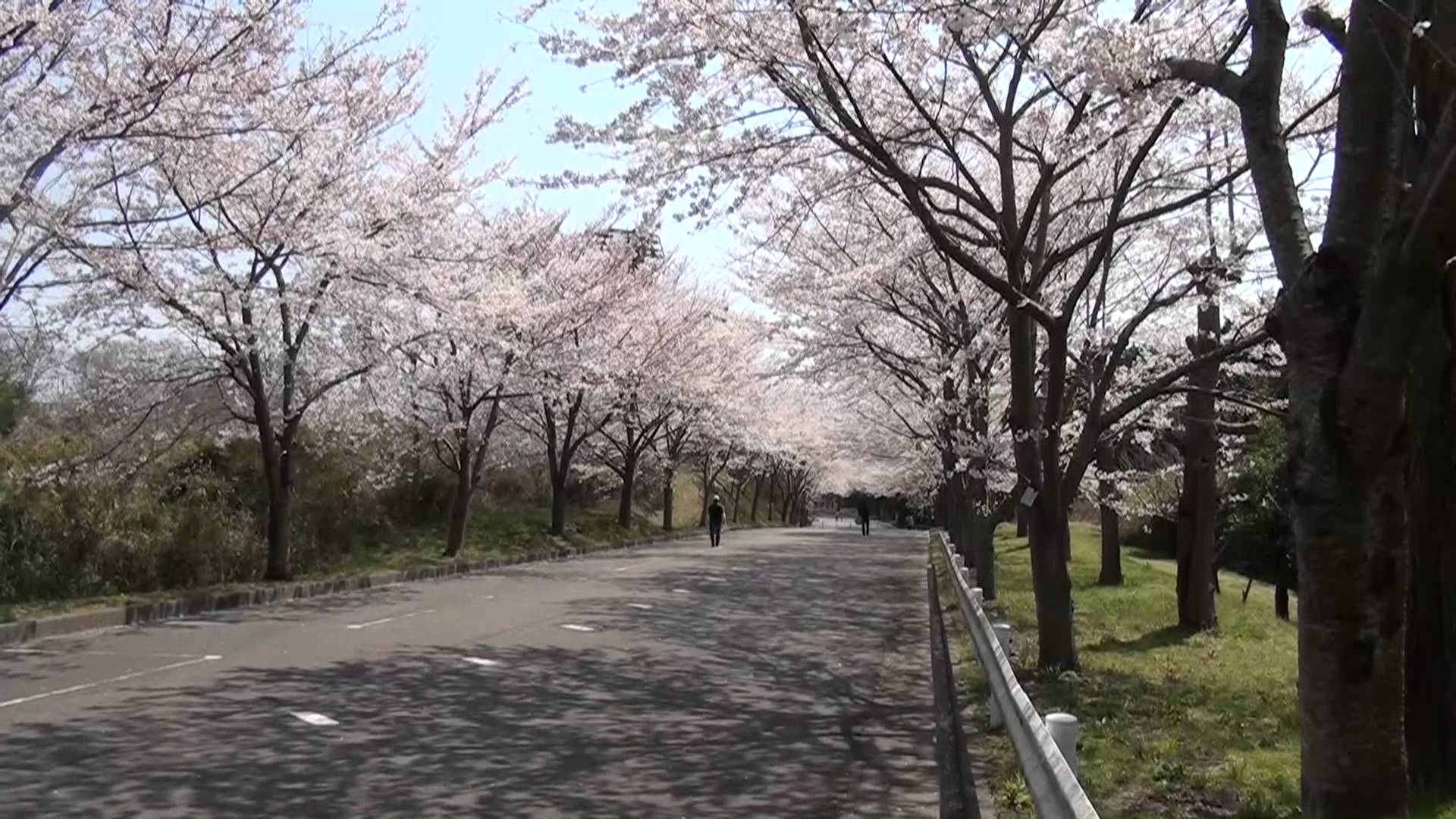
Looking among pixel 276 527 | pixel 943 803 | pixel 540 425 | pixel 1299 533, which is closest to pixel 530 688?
pixel 943 803

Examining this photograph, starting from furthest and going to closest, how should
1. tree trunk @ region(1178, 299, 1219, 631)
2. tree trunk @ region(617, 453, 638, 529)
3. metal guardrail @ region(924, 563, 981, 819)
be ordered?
tree trunk @ region(617, 453, 638, 529) → tree trunk @ region(1178, 299, 1219, 631) → metal guardrail @ region(924, 563, 981, 819)

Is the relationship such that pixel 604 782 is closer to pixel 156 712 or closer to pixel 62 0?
pixel 156 712

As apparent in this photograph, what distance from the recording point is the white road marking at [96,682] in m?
8.60

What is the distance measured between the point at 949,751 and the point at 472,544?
74.9 ft

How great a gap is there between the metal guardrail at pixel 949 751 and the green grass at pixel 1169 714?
0.15m

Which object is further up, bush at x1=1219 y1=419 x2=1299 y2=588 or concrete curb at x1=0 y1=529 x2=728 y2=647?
bush at x1=1219 y1=419 x2=1299 y2=588

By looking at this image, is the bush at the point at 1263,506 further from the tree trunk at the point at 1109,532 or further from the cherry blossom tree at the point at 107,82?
the cherry blossom tree at the point at 107,82

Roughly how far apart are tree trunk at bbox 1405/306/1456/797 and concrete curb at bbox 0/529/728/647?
40.7 ft

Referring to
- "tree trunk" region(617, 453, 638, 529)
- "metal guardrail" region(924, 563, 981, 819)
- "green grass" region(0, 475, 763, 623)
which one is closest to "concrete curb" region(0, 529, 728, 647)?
"green grass" region(0, 475, 763, 623)

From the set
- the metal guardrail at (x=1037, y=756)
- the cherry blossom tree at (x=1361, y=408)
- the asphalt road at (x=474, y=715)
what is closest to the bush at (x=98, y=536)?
the asphalt road at (x=474, y=715)

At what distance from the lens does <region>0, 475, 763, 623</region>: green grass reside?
47.6 ft

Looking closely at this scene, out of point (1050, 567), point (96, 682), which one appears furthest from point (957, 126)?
point (96, 682)

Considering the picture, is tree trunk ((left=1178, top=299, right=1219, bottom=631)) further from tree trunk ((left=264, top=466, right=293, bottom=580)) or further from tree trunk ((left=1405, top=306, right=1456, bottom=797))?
tree trunk ((left=264, top=466, right=293, bottom=580))

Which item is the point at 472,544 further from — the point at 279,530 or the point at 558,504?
the point at 279,530
